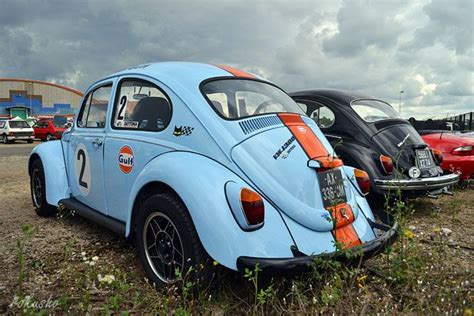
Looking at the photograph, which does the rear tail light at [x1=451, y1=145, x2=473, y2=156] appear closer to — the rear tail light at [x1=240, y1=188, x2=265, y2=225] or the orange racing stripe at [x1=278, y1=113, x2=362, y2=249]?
the orange racing stripe at [x1=278, y1=113, x2=362, y2=249]

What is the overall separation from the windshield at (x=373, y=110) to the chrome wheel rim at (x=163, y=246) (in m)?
3.85

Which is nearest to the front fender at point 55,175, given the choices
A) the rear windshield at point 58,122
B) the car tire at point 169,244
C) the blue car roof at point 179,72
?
the blue car roof at point 179,72

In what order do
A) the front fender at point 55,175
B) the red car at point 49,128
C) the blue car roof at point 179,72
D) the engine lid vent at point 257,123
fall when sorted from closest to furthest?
1. the engine lid vent at point 257,123
2. the blue car roof at point 179,72
3. the front fender at point 55,175
4. the red car at point 49,128

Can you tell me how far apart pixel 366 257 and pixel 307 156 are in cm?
83

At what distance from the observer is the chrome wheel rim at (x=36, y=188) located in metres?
5.12

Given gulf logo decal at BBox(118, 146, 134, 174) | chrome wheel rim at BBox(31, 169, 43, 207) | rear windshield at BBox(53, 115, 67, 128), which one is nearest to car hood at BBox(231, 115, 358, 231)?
gulf logo decal at BBox(118, 146, 134, 174)

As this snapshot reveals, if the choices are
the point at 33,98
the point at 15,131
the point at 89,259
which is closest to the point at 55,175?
the point at 89,259

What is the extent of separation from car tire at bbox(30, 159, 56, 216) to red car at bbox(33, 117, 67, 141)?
22.8m

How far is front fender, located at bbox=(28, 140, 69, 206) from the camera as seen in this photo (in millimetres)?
4614

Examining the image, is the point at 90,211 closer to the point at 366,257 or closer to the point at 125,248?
the point at 125,248

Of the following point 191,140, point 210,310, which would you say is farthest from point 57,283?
point 191,140

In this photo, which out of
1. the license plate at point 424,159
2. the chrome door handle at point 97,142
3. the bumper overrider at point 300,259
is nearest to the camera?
the bumper overrider at point 300,259

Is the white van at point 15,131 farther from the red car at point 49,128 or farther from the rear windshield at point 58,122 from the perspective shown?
the rear windshield at point 58,122

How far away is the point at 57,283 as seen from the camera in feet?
9.98
